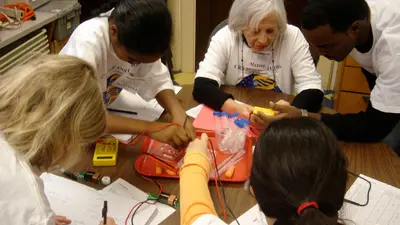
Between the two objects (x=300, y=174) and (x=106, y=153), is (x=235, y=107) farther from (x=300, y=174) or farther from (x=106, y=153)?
(x=300, y=174)

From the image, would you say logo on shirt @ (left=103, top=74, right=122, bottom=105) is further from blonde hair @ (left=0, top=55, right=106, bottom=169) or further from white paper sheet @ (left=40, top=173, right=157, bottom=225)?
blonde hair @ (left=0, top=55, right=106, bottom=169)

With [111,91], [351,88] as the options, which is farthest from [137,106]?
[351,88]

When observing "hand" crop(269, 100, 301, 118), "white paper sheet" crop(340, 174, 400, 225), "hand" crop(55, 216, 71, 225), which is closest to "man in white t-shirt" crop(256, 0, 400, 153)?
Answer: "hand" crop(269, 100, 301, 118)

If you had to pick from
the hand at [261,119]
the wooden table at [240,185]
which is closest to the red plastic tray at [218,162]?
the wooden table at [240,185]

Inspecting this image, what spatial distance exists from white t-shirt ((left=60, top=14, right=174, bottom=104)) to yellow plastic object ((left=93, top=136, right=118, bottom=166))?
233 millimetres

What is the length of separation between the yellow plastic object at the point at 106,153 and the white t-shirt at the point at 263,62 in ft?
2.09

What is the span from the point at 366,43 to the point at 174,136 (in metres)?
0.78

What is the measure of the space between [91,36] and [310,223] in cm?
98

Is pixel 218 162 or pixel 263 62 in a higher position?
pixel 263 62

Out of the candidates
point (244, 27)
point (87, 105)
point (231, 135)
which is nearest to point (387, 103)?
point (231, 135)

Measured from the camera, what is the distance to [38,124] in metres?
0.82

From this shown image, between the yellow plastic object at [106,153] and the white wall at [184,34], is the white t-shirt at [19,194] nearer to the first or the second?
the yellow plastic object at [106,153]

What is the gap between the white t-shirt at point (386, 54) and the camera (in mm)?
1357

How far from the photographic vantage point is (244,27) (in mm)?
1768
